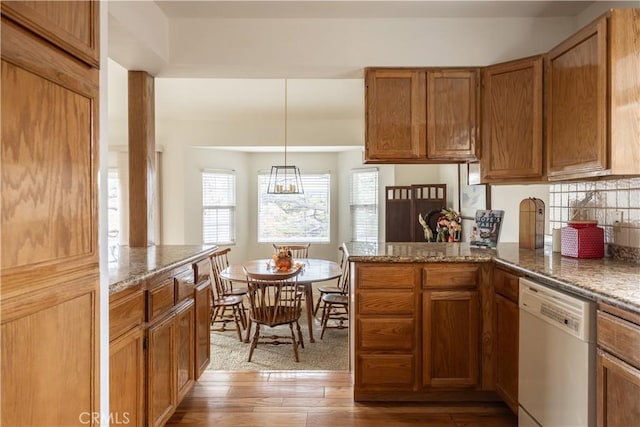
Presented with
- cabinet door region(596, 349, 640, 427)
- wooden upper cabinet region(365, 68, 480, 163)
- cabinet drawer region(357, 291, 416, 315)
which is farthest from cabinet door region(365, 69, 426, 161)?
cabinet door region(596, 349, 640, 427)

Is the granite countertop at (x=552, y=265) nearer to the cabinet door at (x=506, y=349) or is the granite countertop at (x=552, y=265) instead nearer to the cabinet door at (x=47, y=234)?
the cabinet door at (x=506, y=349)

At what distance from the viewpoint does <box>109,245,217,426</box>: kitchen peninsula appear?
1604 millimetres

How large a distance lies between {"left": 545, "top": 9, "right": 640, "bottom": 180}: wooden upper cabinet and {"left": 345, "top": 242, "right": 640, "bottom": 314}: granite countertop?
49 centimetres

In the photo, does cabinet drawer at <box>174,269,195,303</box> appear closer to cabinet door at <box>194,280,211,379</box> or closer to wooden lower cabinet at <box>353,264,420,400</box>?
cabinet door at <box>194,280,211,379</box>

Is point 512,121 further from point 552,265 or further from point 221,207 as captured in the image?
point 221,207

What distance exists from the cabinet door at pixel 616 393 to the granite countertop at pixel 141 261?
187cm

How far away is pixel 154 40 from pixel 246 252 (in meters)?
4.09

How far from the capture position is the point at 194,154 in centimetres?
544

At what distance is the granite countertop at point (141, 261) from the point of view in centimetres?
164

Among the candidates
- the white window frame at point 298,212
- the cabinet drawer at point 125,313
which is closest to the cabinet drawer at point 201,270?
the cabinet drawer at point 125,313

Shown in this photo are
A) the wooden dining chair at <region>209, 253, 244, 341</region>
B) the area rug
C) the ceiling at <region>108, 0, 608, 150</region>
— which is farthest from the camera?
the wooden dining chair at <region>209, 253, 244, 341</region>

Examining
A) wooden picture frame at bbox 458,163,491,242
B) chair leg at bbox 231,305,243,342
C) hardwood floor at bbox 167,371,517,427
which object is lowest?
hardwood floor at bbox 167,371,517,427

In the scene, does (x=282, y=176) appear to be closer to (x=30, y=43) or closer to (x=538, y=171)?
(x=538, y=171)

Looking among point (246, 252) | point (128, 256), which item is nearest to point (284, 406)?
point (128, 256)
